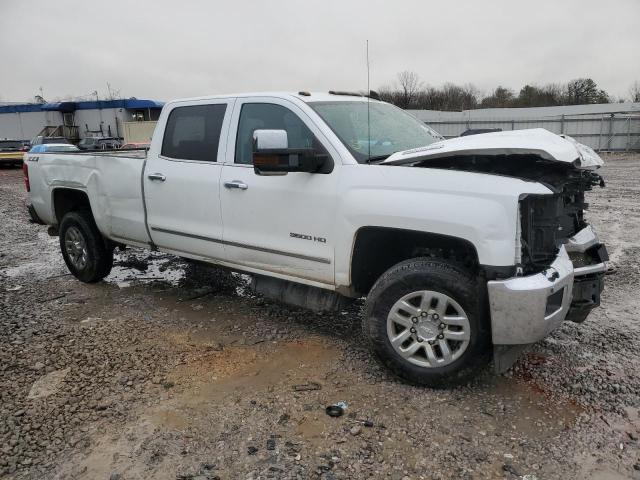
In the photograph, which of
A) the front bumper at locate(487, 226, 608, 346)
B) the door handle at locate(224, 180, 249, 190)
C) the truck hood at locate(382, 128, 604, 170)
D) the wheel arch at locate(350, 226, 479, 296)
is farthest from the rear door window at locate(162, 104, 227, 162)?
the front bumper at locate(487, 226, 608, 346)

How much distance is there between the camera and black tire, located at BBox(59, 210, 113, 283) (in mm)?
5785

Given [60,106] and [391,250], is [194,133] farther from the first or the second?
[60,106]

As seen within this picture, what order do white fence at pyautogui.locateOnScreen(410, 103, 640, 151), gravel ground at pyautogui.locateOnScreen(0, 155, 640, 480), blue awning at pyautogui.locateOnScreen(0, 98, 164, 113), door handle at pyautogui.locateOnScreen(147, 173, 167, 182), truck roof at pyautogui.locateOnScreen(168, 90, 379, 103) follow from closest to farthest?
gravel ground at pyautogui.locateOnScreen(0, 155, 640, 480), truck roof at pyautogui.locateOnScreen(168, 90, 379, 103), door handle at pyautogui.locateOnScreen(147, 173, 167, 182), white fence at pyautogui.locateOnScreen(410, 103, 640, 151), blue awning at pyautogui.locateOnScreen(0, 98, 164, 113)

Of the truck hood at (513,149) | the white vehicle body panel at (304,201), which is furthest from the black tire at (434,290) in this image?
the truck hood at (513,149)

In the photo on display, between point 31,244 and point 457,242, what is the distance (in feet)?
24.5

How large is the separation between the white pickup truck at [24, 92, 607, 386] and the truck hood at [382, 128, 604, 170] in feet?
0.04

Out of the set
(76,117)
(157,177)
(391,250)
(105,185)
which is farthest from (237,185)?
(76,117)

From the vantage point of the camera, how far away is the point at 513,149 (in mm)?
3027

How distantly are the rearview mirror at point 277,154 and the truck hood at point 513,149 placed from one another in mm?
561

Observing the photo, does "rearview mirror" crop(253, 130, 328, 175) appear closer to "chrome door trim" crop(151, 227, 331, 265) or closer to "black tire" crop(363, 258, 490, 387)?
"chrome door trim" crop(151, 227, 331, 265)

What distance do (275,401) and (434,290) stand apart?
123cm

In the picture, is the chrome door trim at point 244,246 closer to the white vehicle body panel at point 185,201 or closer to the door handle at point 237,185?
the white vehicle body panel at point 185,201

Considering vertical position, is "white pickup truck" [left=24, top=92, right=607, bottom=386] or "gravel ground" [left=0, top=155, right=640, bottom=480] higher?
"white pickup truck" [left=24, top=92, right=607, bottom=386]

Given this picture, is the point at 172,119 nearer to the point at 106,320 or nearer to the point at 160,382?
the point at 106,320
